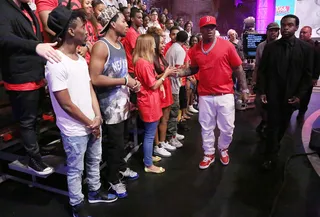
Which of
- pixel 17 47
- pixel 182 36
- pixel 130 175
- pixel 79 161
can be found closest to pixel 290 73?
pixel 182 36

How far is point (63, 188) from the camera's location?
2707mm

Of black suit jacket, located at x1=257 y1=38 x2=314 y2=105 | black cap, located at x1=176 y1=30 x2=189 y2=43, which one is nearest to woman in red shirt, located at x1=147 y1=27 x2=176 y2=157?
black cap, located at x1=176 y1=30 x2=189 y2=43

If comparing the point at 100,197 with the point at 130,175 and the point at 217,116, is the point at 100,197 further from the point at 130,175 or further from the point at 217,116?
the point at 217,116

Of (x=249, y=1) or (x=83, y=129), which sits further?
A: (x=249, y=1)

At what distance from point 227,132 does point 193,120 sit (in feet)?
6.33

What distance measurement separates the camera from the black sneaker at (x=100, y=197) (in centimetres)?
243

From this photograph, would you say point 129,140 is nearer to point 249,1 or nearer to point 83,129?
point 83,129

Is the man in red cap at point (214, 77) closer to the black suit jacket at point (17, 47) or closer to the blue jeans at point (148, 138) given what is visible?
the blue jeans at point (148, 138)

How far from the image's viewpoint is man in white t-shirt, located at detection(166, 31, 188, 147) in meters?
3.70

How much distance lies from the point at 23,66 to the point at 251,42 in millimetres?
4922

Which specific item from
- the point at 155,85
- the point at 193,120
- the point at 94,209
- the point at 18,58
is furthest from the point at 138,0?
the point at 94,209

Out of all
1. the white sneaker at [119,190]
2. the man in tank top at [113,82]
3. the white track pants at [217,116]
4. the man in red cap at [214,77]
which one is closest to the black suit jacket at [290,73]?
the man in red cap at [214,77]

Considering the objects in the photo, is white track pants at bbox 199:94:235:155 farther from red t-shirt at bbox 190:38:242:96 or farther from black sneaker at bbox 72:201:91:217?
black sneaker at bbox 72:201:91:217

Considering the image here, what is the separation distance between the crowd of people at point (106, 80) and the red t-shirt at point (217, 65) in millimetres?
10
